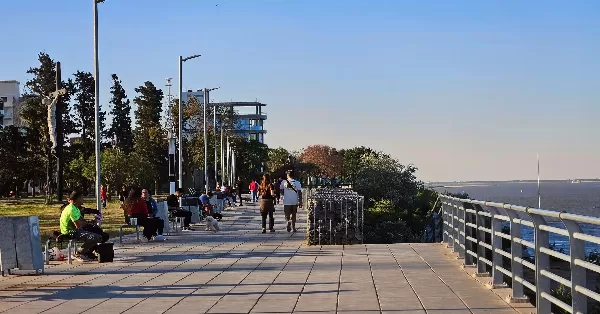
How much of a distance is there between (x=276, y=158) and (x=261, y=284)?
416ft

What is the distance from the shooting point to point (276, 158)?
139 metres

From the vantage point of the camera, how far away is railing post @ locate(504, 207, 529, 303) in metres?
9.98

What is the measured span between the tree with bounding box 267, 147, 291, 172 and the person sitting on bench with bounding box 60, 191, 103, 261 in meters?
115

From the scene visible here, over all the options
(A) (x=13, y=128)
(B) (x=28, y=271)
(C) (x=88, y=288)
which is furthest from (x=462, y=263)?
(A) (x=13, y=128)

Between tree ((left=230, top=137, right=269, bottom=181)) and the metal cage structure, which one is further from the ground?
tree ((left=230, top=137, right=269, bottom=181))

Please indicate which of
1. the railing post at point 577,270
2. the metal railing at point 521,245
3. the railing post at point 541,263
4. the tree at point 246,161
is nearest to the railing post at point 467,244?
the metal railing at point 521,245

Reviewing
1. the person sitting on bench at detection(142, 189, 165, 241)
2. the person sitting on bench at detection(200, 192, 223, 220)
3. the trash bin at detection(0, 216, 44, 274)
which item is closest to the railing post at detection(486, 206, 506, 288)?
the trash bin at detection(0, 216, 44, 274)

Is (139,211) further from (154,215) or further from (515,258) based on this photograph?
(515,258)

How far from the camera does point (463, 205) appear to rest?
46.9ft

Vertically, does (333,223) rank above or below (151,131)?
below

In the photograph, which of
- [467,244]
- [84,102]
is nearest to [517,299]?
[467,244]

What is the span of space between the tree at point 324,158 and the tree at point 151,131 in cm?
2330

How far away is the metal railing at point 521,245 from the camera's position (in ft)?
24.0

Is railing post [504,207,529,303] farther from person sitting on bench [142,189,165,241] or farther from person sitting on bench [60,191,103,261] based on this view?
person sitting on bench [142,189,165,241]
